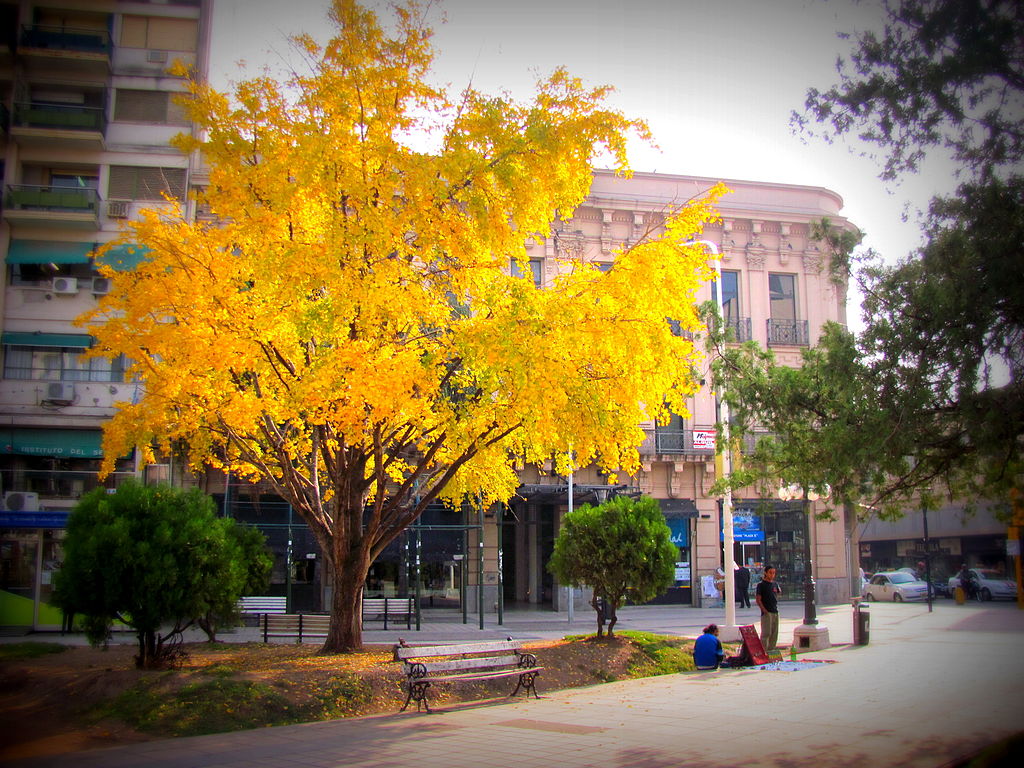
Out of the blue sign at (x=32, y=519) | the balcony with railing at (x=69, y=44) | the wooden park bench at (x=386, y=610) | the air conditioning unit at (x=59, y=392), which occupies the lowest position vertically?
the wooden park bench at (x=386, y=610)

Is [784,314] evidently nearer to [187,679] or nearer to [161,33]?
[161,33]

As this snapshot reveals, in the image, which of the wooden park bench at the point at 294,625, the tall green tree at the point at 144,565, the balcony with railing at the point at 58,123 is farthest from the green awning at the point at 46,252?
Result: the tall green tree at the point at 144,565

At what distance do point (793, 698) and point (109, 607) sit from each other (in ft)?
30.9

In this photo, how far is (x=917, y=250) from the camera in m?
8.90

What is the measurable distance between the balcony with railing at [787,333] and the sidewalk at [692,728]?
1853cm

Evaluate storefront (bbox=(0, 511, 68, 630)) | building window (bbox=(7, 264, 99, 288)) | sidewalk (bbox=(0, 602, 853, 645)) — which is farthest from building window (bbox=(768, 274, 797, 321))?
storefront (bbox=(0, 511, 68, 630))

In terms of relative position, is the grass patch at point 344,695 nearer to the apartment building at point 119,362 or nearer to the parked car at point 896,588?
the apartment building at point 119,362

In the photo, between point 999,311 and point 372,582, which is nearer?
point 999,311

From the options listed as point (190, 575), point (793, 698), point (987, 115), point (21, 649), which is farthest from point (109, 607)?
point (987, 115)

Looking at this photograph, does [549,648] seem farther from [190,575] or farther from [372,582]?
[372,582]

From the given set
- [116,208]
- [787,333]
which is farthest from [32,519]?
[787,333]

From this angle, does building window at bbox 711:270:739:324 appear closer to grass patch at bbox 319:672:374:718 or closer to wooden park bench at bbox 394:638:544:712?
wooden park bench at bbox 394:638:544:712

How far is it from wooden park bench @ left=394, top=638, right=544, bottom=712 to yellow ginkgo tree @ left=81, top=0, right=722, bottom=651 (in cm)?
290

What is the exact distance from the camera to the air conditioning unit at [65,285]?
26.7 metres
